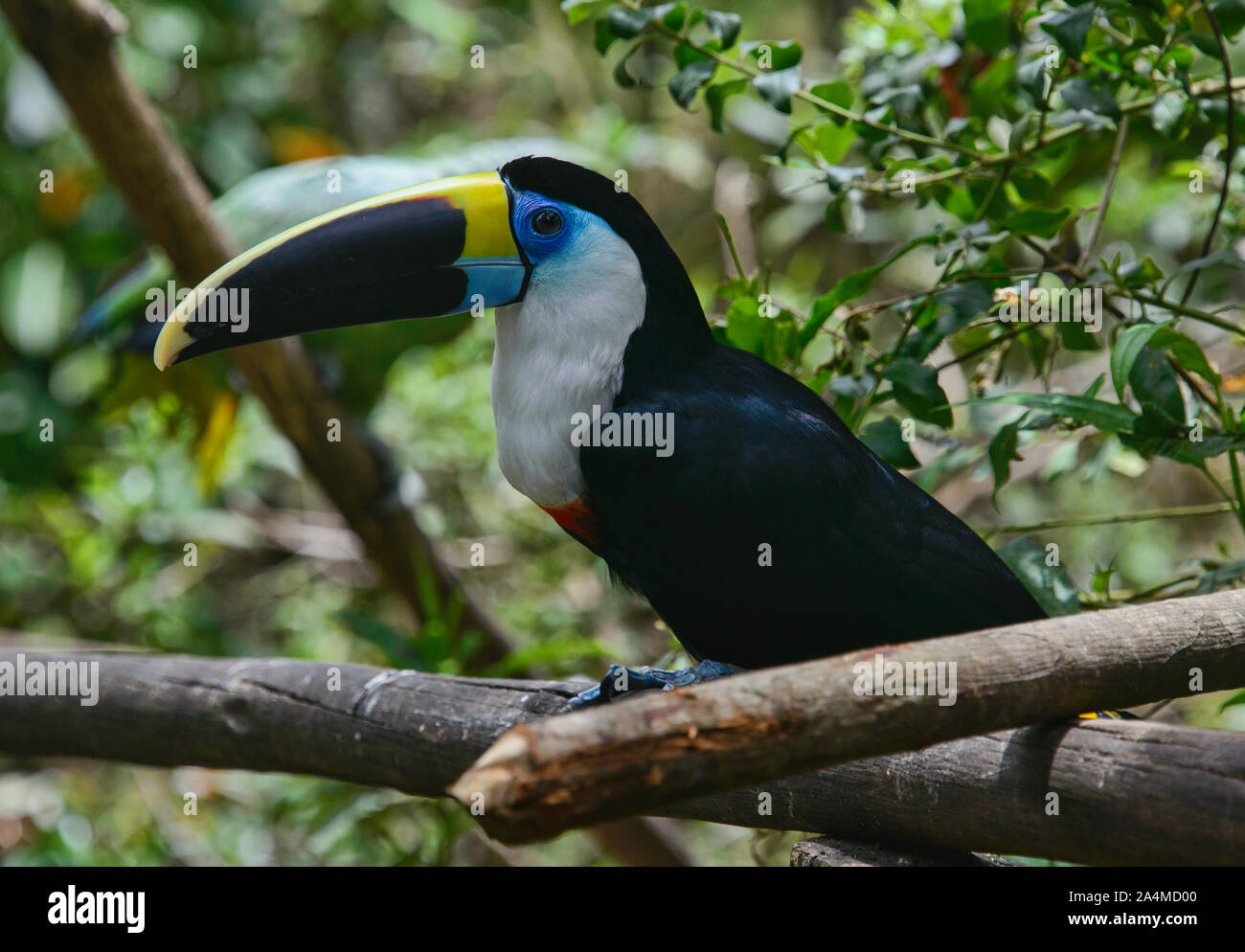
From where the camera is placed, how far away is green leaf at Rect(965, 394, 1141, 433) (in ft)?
5.61

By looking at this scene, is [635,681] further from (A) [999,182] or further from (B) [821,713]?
(A) [999,182]

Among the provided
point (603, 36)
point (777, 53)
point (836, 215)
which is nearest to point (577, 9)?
point (603, 36)

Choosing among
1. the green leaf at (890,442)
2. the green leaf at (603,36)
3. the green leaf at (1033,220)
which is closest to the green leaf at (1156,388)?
the green leaf at (1033,220)

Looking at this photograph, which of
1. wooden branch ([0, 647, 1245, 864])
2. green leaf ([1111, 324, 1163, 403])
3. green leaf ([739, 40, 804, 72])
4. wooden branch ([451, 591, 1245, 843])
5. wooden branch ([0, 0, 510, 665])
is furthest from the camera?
wooden branch ([0, 0, 510, 665])

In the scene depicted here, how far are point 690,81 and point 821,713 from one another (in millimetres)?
1291

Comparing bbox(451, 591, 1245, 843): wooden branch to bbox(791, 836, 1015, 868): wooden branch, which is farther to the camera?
bbox(791, 836, 1015, 868): wooden branch

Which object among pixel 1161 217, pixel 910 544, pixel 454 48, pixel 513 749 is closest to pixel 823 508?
pixel 910 544

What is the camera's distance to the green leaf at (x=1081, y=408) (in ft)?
5.61

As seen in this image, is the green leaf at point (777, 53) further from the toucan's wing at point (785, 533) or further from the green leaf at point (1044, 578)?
the green leaf at point (1044, 578)

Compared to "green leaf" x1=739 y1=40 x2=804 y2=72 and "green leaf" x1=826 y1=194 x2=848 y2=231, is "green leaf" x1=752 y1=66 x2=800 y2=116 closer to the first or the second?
"green leaf" x1=739 y1=40 x2=804 y2=72

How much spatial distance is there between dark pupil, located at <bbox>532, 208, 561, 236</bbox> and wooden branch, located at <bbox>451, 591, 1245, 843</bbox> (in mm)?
958

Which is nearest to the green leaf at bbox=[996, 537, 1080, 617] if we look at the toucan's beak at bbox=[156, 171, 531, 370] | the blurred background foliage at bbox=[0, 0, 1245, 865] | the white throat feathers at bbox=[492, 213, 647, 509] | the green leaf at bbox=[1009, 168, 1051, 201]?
the blurred background foliage at bbox=[0, 0, 1245, 865]

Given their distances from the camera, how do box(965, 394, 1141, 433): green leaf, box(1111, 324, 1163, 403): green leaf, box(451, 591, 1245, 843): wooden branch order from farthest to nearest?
box(965, 394, 1141, 433): green leaf, box(1111, 324, 1163, 403): green leaf, box(451, 591, 1245, 843): wooden branch

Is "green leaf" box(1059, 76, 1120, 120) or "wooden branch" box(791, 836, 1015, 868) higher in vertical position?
"green leaf" box(1059, 76, 1120, 120)
